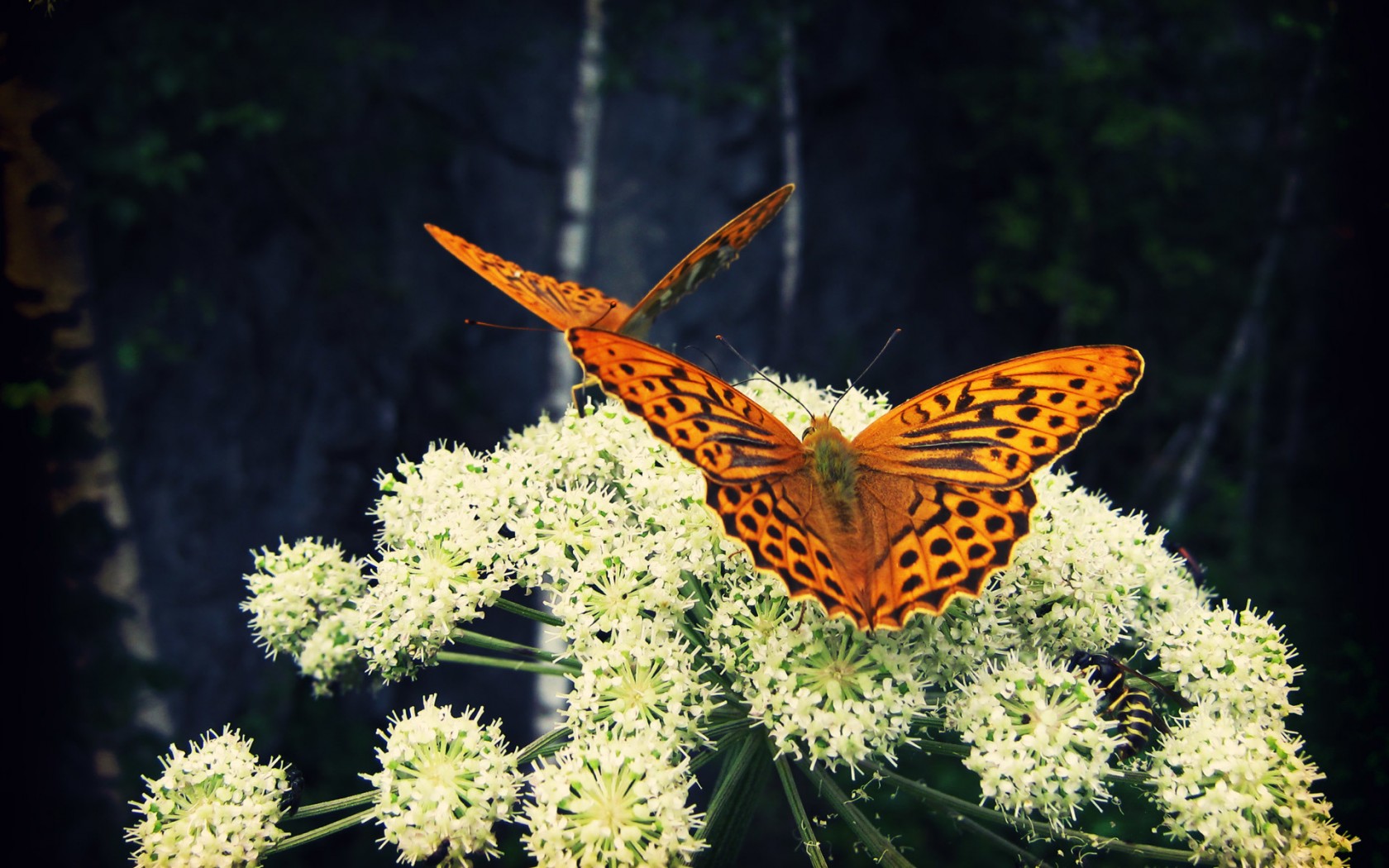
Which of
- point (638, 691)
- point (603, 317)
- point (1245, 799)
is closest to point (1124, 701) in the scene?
point (1245, 799)

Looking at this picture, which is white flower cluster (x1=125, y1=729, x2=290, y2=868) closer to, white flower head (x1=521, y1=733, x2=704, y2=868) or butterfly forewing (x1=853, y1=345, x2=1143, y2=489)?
white flower head (x1=521, y1=733, x2=704, y2=868)

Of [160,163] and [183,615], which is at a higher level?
[160,163]

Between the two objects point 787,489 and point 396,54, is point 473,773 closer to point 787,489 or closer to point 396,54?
point 787,489

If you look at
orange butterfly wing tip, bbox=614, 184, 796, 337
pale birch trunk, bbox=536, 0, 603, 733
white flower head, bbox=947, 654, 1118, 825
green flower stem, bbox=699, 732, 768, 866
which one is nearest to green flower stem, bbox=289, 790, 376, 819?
green flower stem, bbox=699, 732, 768, 866

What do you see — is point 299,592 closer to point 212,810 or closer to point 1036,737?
point 212,810

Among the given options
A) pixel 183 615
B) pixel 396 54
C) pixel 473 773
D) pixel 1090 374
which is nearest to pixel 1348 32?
pixel 1090 374
